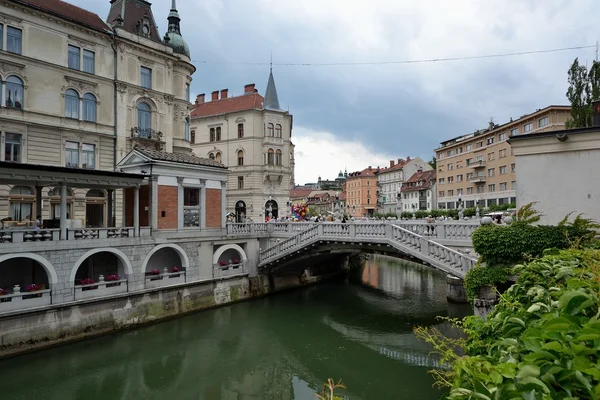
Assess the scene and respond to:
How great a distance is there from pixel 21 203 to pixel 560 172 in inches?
1177

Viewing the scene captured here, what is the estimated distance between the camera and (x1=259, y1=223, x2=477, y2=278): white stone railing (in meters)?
17.2

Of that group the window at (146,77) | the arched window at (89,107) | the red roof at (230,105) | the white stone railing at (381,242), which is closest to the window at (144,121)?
the window at (146,77)

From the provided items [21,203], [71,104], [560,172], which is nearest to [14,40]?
[71,104]

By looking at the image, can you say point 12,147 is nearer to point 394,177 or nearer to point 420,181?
point 420,181

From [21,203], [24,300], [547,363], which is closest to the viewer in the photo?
[547,363]

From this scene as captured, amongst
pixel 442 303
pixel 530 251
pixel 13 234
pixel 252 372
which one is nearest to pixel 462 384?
pixel 530 251

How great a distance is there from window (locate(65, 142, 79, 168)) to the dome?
13102 mm

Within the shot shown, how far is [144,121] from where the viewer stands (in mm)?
31453

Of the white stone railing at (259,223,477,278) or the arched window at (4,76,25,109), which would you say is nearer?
the white stone railing at (259,223,477,278)

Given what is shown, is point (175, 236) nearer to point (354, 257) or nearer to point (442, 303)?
point (442, 303)

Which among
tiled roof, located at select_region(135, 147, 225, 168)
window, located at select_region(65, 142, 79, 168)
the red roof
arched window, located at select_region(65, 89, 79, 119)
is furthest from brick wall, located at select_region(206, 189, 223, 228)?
the red roof

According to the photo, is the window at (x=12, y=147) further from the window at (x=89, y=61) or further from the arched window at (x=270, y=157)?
the arched window at (x=270, y=157)

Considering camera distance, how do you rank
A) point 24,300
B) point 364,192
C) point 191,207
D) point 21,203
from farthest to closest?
point 364,192 < point 21,203 < point 191,207 < point 24,300

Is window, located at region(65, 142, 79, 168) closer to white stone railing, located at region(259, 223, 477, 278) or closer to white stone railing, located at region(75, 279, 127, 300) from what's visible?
white stone railing, located at region(75, 279, 127, 300)
